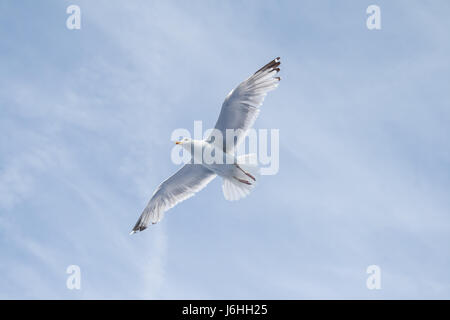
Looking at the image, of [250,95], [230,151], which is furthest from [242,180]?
[250,95]

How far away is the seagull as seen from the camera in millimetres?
11766

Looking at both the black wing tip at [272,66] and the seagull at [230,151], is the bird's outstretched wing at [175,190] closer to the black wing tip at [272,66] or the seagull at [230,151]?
the seagull at [230,151]

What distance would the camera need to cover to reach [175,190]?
43.6 ft

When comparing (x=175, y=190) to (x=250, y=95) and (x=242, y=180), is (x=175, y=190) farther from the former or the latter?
(x=250, y=95)

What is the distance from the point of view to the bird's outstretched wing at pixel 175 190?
42.9ft

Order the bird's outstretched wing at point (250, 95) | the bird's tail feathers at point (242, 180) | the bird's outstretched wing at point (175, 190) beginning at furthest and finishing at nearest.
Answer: the bird's outstretched wing at point (175, 190) → the bird's tail feathers at point (242, 180) → the bird's outstretched wing at point (250, 95)

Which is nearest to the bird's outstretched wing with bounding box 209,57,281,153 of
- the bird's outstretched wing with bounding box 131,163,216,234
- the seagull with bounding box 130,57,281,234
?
the seagull with bounding box 130,57,281,234

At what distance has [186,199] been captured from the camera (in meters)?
13.3

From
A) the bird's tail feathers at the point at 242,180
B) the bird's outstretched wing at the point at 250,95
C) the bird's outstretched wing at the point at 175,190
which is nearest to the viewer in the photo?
the bird's outstretched wing at the point at 250,95

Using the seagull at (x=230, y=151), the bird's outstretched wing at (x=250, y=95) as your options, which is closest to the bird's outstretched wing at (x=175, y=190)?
the seagull at (x=230, y=151)

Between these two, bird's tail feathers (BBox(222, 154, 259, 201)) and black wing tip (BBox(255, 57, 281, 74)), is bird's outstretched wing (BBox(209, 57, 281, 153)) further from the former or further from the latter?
bird's tail feathers (BBox(222, 154, 259, 201))

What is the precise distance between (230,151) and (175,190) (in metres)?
1.93

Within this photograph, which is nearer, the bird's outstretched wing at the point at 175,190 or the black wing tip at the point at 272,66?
the black wing tip at the point at 272,66
